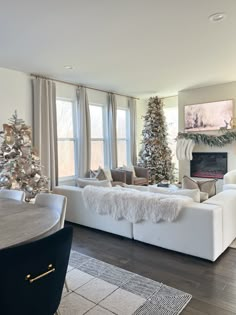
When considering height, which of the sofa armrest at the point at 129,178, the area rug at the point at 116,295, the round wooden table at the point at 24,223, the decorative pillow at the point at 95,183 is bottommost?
the area rug at the point at 116,295

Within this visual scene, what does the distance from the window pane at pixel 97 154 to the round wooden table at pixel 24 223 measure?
4.60m

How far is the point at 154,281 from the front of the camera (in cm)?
251

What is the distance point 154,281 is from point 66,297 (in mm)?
869

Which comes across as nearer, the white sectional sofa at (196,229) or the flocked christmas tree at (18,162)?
the white sectional sofa at (196,229)

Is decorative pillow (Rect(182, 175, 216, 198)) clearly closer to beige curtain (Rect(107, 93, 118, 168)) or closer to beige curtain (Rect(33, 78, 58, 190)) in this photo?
beige curtain (Rect(33, 78, 58, 190))

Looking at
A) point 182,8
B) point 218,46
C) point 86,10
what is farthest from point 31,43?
point 218,46

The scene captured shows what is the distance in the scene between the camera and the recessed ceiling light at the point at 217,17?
9.58 ft

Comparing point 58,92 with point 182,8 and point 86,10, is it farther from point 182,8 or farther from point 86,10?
point 182,8

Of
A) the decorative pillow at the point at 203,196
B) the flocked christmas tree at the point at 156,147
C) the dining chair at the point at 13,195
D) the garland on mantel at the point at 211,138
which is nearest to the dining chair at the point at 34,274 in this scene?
the dining chair at the point at 13,195

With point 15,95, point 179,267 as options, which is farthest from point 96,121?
point 179,267

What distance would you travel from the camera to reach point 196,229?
291cm

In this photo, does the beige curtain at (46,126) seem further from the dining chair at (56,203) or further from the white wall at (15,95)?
the dining chair at (56,203)

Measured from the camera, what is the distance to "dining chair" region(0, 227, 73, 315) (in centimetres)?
105

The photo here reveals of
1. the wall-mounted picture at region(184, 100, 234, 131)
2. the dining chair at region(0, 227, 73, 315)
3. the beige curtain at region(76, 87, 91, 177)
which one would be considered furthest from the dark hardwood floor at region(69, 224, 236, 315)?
the wall-mounted picture at region(184, 100, 234, 131)
